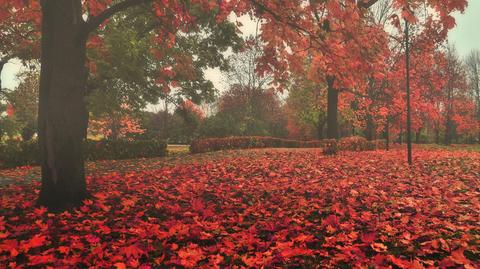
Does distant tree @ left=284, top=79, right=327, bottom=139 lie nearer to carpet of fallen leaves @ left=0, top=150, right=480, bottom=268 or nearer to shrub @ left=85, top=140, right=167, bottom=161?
shrub @ left=85, top=140, right=167, bottom=161

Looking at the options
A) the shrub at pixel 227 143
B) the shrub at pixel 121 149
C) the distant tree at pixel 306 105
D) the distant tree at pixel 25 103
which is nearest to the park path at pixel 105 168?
the shrub at pixel 121 149

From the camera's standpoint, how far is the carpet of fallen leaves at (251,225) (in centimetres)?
425

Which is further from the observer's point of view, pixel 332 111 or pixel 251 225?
pixel 332 111

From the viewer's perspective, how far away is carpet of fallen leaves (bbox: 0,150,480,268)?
4254mm

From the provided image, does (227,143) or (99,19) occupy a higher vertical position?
(99,19)

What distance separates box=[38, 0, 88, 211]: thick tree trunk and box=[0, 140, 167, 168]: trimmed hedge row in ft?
41.2

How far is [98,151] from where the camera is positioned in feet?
63.4

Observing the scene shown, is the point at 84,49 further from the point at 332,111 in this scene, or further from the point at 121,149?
→ the point at 332,111

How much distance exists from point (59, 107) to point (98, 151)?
44.7 feet

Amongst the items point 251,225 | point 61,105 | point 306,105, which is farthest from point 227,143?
point 306,105

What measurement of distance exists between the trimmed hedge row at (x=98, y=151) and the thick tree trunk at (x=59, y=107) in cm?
1256

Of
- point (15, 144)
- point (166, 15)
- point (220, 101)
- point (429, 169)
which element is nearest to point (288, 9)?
point (166, 15)

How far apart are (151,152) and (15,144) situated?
677 centimetres

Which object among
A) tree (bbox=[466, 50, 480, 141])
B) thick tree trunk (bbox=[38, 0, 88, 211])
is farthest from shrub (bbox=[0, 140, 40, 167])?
tree (bbox=[466, 50, 480, 141])
